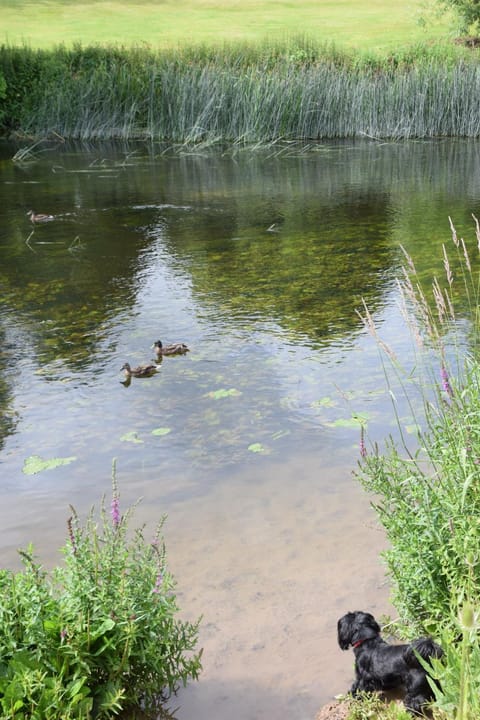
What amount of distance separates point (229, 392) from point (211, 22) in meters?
29.8

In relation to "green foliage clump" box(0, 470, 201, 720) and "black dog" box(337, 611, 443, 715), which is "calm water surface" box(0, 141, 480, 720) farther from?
"green foliage clump" box(0, 470, 201, 720)

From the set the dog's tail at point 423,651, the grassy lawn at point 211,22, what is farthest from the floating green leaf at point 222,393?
the grassy lawn at point 211,22

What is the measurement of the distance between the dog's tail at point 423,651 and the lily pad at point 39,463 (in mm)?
3187

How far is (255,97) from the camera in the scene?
19.2 m

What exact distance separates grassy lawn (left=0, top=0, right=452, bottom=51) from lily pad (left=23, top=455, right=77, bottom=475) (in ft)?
73.1

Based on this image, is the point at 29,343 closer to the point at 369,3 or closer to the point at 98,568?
the point at 98,568

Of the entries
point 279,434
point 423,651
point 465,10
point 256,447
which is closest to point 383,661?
point 423,651

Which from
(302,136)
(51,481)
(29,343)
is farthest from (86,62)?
(51,481)

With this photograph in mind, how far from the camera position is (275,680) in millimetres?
3678

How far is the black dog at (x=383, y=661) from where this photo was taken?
3217 millimetres

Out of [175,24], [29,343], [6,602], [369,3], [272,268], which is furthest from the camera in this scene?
[369,3]

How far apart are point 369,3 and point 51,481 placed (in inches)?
1458

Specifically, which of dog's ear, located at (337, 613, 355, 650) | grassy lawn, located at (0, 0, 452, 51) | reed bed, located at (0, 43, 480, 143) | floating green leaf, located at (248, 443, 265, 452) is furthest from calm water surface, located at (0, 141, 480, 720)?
grassy lawn, located at (0, 0, 452, 51)

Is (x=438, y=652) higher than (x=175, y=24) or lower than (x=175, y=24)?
lower
